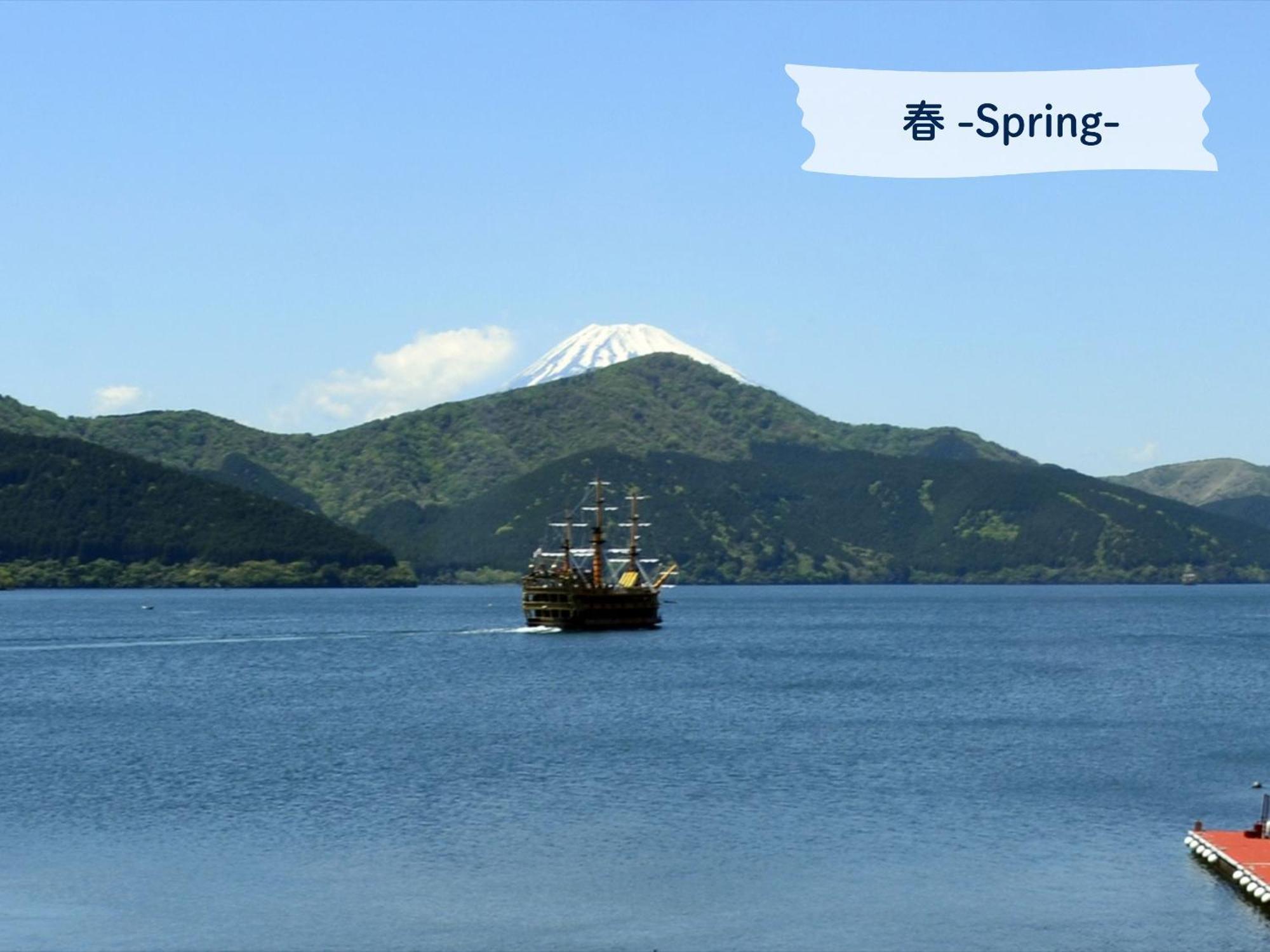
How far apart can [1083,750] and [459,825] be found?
42244mm

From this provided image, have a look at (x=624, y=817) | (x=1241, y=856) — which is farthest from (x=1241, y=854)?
(x=624, y=817)

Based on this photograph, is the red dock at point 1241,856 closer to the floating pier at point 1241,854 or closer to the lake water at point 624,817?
the floating pier at point 1241,854

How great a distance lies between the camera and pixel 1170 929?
5409cm

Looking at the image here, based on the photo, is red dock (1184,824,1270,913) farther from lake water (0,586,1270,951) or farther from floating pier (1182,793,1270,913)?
lake water (0,586,1270,951)

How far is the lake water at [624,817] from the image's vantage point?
5478 centimetres

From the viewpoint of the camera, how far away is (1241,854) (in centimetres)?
6222

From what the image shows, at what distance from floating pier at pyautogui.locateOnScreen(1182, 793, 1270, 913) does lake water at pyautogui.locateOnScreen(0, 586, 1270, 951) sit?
2.31 feet

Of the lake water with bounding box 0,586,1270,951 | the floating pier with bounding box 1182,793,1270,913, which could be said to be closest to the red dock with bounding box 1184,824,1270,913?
the floating pier with bounding box 1182,793,1270,913

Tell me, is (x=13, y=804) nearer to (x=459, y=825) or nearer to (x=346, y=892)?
(x=459, y=825)

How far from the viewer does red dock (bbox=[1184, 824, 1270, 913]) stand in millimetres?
57781

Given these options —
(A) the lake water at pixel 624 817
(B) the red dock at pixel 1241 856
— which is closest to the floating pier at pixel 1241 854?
(B) the red dock at pixel 1241 856

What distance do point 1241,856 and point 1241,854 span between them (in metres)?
0.27

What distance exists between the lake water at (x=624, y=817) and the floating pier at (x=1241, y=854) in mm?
706

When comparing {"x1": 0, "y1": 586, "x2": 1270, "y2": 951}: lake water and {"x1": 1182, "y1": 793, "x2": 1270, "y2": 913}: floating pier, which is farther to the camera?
{"x1": 1182, "y1": 793, "x2": 1270, "y2": 913}: floating pier
